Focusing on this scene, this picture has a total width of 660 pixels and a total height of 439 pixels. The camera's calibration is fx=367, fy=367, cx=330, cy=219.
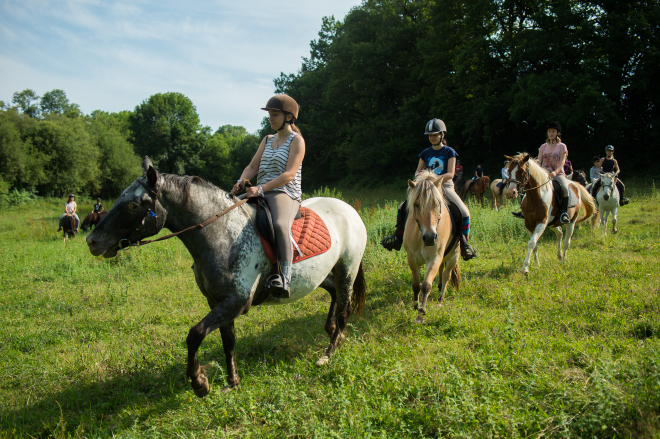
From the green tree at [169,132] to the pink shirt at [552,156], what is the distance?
5367 centimetres

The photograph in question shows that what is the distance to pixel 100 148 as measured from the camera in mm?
45344

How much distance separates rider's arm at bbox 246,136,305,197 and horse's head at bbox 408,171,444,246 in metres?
1.88

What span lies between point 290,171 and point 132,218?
4.55 feet

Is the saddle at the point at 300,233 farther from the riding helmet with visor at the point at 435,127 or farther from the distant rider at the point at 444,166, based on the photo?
the riding helmet with visor at the point at 435,127

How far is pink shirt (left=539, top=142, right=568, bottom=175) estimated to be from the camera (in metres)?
7.49

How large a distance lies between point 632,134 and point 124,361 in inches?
1077

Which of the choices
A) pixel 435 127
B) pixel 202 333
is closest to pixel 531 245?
pixel 435 127

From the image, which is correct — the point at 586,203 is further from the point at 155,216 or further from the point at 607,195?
the point at 155,216

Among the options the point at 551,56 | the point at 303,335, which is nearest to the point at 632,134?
the point at 551,56

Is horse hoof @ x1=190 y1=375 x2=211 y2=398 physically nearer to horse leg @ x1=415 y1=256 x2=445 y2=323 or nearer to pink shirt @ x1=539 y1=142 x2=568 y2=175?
horse leg @ x1=415 y1=256 x2=445 y2=323

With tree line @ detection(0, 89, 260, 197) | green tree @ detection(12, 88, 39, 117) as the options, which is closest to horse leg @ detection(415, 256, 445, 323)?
tree line @ detection(0, 89, 260, 197)

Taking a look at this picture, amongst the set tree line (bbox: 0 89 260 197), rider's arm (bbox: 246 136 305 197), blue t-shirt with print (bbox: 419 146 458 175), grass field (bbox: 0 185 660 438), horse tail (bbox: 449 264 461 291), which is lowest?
grass field (bbox: 0 185 660 438)

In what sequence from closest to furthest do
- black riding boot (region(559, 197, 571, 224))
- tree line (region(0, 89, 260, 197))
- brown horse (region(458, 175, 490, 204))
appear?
black riding boot (region(559, 197, 571, 224))
brown horse (region(458, 175, 490, 204))
tree line (region(0, 89, 260, 197))

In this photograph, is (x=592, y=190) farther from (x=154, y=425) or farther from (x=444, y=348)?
(x=154, y=425)
